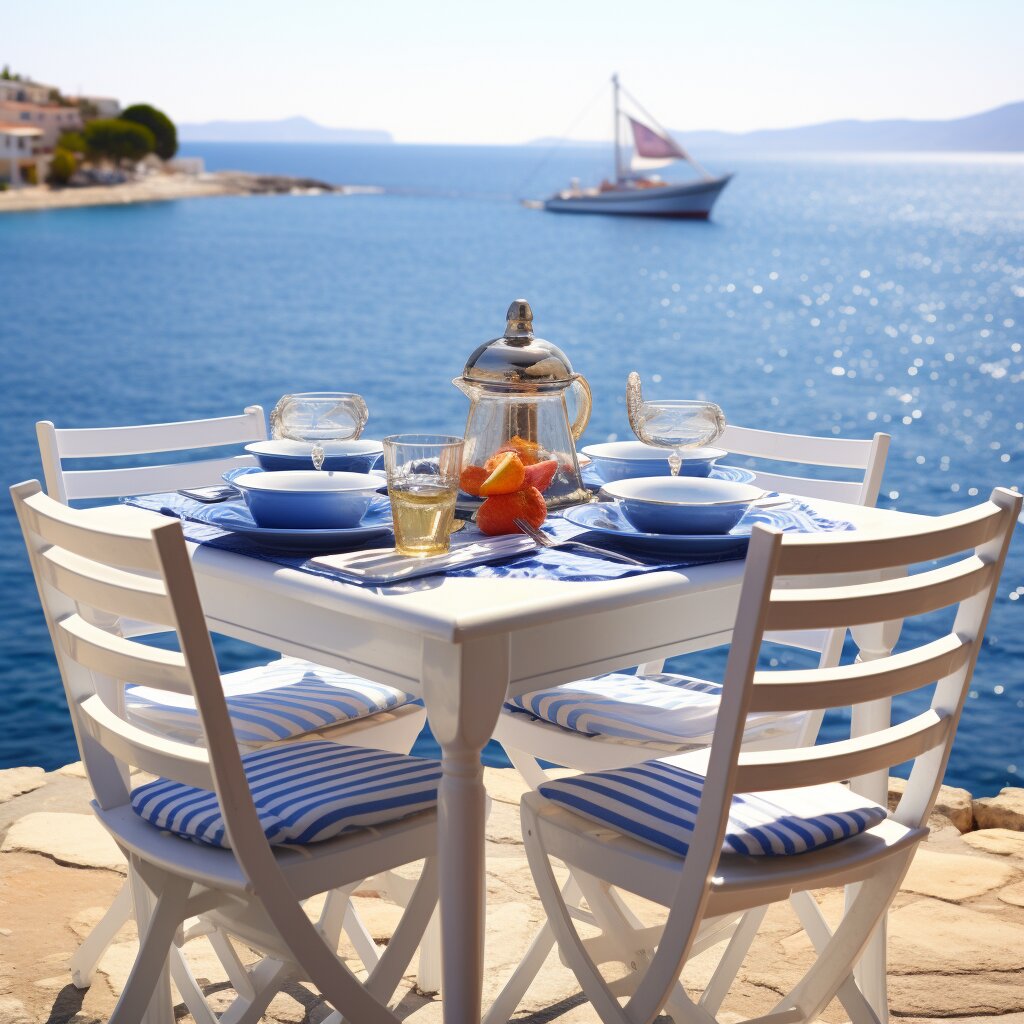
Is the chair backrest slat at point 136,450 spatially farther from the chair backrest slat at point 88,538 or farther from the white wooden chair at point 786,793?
the white wooden chair at point 786,793

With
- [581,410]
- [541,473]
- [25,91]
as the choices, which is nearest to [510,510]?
[541,473]

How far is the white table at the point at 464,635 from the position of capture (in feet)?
4.31

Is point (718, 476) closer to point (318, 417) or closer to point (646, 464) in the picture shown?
point (646, 464)

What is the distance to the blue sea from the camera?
760 cm

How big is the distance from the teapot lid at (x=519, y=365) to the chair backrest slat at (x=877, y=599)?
2.00 feet

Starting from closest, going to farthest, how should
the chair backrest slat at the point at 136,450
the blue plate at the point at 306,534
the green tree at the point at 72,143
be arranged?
1. the blue plate at the point at 306,534
2. the chair backrest slat at the point at 136,450
3. the green tree at the point at 72,143

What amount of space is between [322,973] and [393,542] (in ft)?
1.70

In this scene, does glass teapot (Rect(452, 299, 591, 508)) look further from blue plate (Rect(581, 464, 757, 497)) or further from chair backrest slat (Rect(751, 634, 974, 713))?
chair backrest slat (Rect(751, 634, 974, 713))

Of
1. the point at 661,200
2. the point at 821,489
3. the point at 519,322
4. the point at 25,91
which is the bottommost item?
the point at 661,200

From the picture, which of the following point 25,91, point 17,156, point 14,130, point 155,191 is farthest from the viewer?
point 25,91

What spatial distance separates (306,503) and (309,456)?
1.18 feet

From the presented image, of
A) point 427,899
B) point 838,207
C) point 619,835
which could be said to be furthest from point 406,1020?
point 838,207

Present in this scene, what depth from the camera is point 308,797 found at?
4.79ft

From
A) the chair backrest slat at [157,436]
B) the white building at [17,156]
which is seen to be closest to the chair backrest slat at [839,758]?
the chair backrest slat at [157,436]
